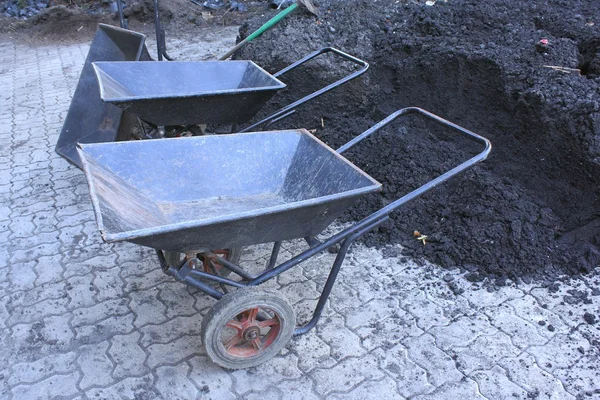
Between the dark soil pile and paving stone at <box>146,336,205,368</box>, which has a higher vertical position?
the dark soil pile

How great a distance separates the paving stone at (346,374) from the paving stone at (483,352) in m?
0.46

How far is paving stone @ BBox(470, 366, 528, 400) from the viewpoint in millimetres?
2744

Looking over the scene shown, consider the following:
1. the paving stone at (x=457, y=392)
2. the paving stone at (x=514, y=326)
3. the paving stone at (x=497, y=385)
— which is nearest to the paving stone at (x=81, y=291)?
the paving stone at (x=457, y=392)

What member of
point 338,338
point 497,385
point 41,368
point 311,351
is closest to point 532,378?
point 497,385

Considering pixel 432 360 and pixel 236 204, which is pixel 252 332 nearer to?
pixel 236 204

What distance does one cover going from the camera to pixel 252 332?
9.14 feet

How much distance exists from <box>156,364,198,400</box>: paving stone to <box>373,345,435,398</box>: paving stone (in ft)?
3.36

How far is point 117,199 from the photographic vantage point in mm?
2607

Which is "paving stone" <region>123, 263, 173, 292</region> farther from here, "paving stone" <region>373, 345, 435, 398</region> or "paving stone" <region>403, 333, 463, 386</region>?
"paving stone" <region>403, 333, 463, 386</region>

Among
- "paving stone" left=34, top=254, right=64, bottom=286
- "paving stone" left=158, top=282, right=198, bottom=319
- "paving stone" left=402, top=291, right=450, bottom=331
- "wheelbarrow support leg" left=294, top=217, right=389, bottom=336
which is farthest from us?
"paving stone" left=34, top=254, right=64, bottom=286

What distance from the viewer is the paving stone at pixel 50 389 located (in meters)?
2.75

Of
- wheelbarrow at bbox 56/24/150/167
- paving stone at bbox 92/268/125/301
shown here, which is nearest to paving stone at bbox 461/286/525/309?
paving stone at bbox 92/268/125/301

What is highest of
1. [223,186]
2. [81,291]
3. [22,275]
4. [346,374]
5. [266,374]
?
[223,186]

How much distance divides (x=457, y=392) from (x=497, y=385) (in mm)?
221
